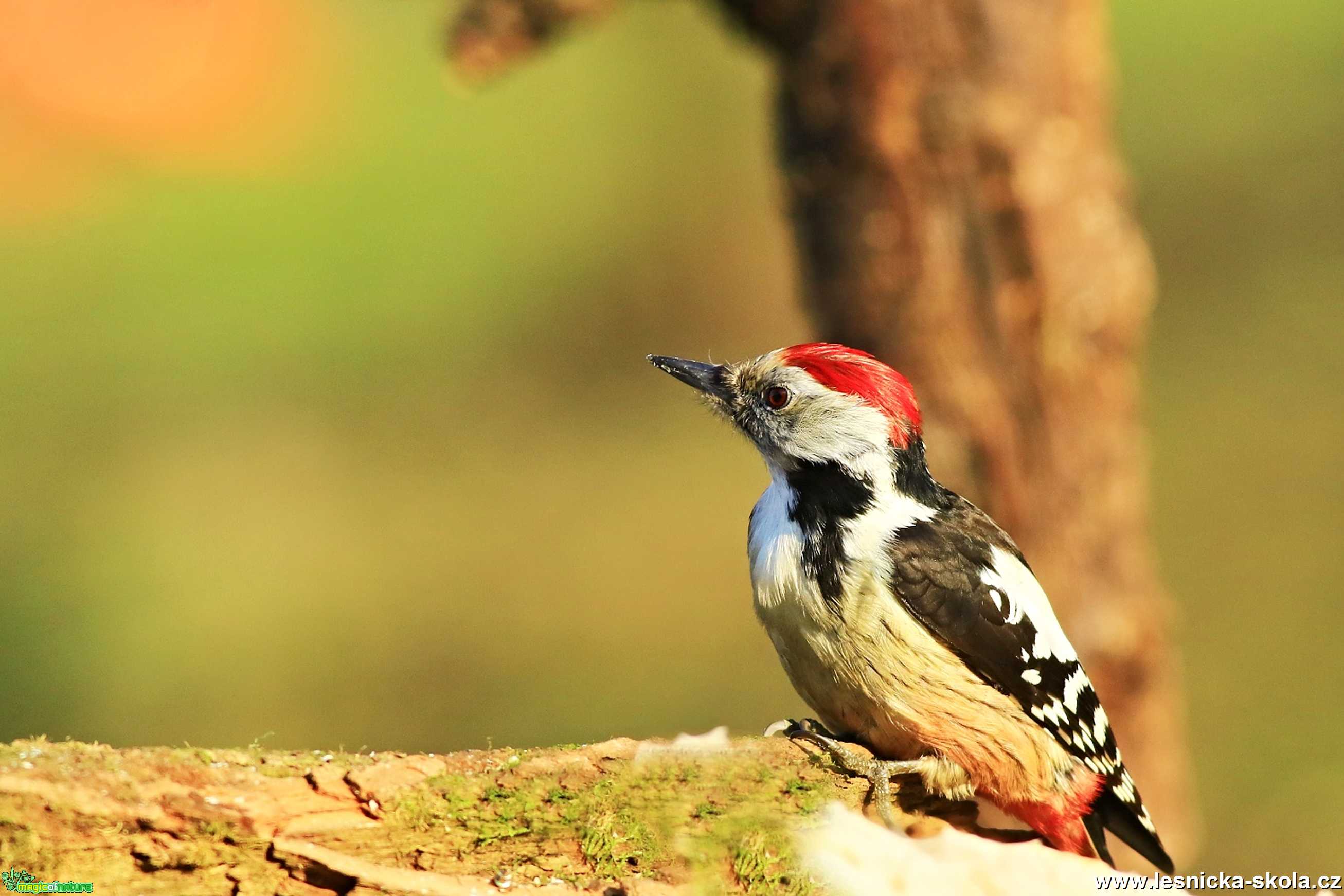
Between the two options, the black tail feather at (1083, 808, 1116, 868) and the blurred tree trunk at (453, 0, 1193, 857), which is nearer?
the black tail feather at (1083, 808, 1116, 868)

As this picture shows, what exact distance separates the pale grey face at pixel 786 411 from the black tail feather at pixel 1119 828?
0.73 metres

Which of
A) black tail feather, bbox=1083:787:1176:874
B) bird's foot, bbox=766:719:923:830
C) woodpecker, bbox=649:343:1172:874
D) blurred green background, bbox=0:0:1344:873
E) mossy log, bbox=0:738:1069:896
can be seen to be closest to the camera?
mossy log, bbox=0:738:1069:896

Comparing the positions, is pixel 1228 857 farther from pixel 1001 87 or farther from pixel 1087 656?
pixel 1001 87

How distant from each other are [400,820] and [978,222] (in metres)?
2.17

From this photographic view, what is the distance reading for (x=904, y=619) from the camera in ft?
6.01

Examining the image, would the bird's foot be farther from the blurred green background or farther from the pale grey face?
the blurred green background

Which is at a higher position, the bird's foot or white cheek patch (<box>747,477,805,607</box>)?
white cheek patch (<box>747,477,805,607</box>)

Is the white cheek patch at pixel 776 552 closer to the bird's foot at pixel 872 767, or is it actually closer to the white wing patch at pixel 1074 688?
the bird's foot at pixel 872 767

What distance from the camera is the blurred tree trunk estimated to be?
2.91m

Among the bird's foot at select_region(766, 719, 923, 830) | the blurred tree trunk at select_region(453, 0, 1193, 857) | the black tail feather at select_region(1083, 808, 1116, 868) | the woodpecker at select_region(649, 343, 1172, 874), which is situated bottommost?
the bird's foot at select_region(766, 719, 923, 830)

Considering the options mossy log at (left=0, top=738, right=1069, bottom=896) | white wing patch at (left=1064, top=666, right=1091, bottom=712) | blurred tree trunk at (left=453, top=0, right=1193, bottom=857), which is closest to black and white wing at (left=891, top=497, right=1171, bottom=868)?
white wing patch at (left=1064, top=666, right=1091, bottom=712)

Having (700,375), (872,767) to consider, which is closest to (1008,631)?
(872,767)

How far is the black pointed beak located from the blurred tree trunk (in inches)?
38.3

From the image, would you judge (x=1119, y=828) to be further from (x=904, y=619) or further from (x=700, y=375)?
(x=700, y=375)
